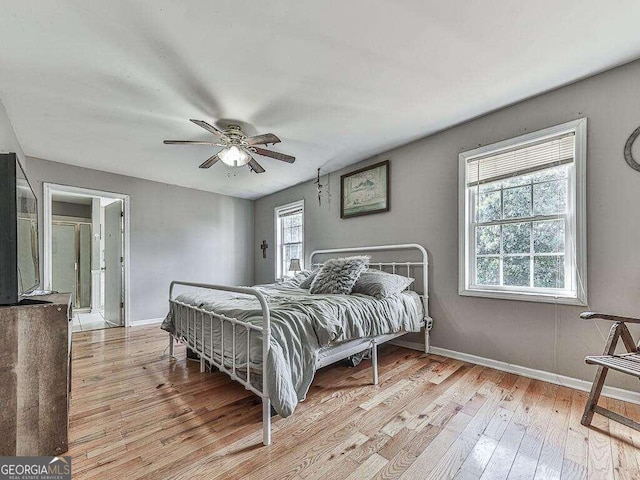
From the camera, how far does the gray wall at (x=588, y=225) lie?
2023 mm

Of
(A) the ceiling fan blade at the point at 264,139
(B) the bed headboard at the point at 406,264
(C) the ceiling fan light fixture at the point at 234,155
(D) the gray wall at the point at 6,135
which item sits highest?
(D) the gray wall at the point at 6,135

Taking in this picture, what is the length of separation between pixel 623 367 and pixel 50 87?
4028 millimetres

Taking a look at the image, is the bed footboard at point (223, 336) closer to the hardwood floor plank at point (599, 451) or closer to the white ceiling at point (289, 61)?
the white ceiling at point (289, 61)

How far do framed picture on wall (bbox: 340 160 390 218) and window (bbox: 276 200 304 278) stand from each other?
1.00 meters

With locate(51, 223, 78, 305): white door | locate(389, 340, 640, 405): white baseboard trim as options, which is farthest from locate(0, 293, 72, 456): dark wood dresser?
locate(51, 223, 78, 305): white door

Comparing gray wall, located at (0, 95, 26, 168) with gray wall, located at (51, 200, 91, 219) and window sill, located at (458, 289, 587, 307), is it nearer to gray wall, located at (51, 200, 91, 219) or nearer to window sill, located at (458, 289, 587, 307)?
gray wall, located at (51, 200, 91, 219)

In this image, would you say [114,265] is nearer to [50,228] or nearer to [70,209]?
[50,228]

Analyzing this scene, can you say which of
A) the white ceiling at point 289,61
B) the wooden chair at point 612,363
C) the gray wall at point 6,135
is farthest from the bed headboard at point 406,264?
the gray wall at point 6,135

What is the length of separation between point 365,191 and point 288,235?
188cm

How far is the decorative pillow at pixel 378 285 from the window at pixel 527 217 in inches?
23.7

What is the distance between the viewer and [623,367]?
5.05 ft

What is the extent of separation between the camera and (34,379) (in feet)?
4.49

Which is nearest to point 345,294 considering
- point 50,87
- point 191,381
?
point 191,381

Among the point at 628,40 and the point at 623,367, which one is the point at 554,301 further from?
the point at 628,40
